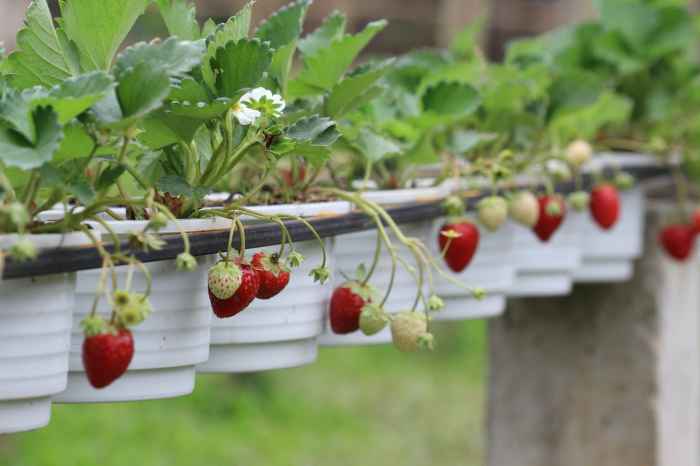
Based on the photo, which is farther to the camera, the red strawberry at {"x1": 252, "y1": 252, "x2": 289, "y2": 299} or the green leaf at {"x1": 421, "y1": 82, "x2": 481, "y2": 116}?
the green leaf at {"x1": 421, "y1": 82, "x2": 481, "y2": 116}

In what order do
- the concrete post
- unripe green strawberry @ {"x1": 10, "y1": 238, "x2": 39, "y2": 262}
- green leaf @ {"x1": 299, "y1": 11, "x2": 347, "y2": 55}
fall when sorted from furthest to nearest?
the concrete post → green leaf @ {"x1": 299, "y1": 11, "x2": 347, "y2": 55} → unripe green strawberry @ {"x1": 10, "y1": 238, "x2": 39, "y2": 262}

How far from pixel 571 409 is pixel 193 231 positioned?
1.14m

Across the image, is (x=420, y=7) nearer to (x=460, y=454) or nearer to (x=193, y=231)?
(x=460, y=454)

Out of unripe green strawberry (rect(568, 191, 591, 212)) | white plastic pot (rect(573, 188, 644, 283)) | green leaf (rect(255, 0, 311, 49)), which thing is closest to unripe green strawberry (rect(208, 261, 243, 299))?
green leaf (rect(255, 0, 311, 49))

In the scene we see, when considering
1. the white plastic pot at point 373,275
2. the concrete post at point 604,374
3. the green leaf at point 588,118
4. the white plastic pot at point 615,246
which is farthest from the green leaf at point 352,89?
the concrete post at point 604,374

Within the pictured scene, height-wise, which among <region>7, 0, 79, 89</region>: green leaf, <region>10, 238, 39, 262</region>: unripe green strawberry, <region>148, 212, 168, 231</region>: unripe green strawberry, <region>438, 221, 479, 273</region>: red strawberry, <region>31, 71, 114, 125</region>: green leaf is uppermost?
<region>7, 0, 79, 89</region>: green leaf

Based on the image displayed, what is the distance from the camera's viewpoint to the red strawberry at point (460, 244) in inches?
43.5

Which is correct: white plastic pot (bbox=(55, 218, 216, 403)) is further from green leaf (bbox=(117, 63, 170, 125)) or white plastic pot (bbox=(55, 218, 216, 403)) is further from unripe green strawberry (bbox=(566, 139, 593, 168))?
unripe green strawberry (bbox=(566, 139, 593, 168))

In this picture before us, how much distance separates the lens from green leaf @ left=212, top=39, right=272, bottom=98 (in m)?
0.76

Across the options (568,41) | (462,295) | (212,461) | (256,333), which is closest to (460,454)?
(212,461)

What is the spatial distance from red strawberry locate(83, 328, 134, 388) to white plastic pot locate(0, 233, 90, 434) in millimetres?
40

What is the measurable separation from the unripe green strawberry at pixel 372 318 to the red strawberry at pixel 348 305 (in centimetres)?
2

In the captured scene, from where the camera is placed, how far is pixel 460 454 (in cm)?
337

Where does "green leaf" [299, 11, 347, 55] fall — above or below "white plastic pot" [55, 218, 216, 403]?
above
